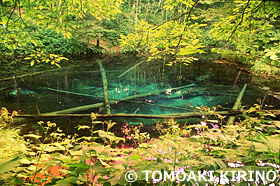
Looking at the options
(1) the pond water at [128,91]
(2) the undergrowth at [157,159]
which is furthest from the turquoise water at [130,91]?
(2) the undergrowth at [157,159]

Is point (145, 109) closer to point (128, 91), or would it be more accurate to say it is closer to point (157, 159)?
point (128, 91)

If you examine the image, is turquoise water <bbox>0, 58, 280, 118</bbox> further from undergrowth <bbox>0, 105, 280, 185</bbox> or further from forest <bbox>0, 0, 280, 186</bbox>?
undergrowth <bbox>0, 105, 280, 185</bbox>

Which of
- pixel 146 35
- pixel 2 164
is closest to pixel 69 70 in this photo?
pixel 146 35

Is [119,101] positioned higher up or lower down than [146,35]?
lower down

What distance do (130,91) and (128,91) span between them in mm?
93

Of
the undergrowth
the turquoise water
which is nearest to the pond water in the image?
the turquoise water

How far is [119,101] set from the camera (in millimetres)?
5848

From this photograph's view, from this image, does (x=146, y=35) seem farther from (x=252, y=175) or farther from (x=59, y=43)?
(x=59, y=43)

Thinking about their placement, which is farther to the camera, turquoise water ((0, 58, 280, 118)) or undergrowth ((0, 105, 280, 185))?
turquoise water ((0, 58, 280, 118))

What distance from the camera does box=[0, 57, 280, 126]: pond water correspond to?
5.31 meters

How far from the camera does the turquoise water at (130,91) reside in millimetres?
5309

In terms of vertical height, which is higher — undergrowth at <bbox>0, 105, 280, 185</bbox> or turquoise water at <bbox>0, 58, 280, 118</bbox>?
undergrowth at <bbox>0, 105, 280, 185</bbox>

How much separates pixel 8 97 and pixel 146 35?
5.68 m

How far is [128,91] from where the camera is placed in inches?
278
